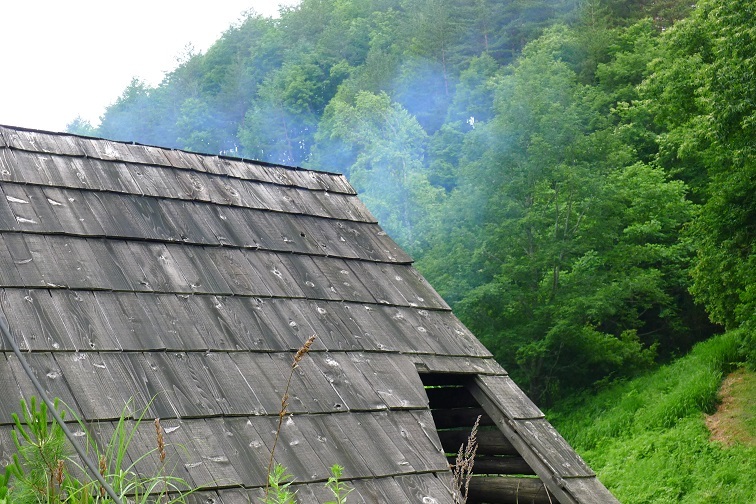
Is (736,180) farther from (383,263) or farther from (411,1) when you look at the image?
(411,1)

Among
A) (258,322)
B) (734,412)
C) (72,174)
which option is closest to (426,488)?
(258,322)

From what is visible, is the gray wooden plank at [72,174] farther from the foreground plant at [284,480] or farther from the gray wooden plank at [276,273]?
the foreground plant at [284,480]

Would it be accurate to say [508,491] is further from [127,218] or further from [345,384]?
[127,218]

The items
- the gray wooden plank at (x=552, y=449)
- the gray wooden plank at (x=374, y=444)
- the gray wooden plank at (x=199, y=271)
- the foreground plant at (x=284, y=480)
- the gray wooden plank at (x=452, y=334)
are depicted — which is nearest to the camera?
the foreground plant at (x=284, y=480)

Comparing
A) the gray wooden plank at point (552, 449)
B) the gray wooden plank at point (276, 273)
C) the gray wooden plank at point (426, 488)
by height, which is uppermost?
the gray wooden plank at point (276, 273)

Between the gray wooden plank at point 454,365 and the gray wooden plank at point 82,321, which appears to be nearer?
the gray wooden plank at point 82,321

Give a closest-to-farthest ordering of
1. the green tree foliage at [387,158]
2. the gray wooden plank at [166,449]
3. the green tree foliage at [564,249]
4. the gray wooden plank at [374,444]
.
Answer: the gray wooden plank at [166,449], the gray wooden plank at [374,444], the green tree foliage at [564,249], the green tree foliage at [387,158]

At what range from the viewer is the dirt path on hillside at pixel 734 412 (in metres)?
17.3

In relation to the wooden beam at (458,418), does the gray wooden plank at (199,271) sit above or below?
above

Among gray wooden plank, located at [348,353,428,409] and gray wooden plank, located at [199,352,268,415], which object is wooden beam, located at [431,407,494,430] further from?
gray wooden plank, located at [199,352,268,415]

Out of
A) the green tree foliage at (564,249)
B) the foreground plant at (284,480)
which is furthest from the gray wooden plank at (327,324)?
the green tree foliage at (564,249)

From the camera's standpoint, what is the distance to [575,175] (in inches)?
867

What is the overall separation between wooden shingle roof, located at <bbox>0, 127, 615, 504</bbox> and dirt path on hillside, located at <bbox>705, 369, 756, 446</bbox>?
12828 millimetres

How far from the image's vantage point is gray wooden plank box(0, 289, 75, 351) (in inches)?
146
